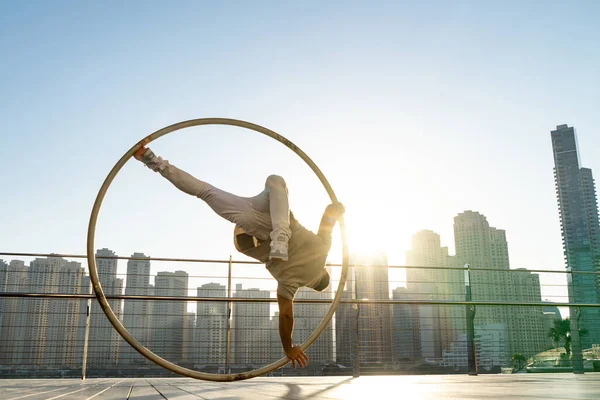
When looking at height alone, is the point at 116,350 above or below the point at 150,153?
below

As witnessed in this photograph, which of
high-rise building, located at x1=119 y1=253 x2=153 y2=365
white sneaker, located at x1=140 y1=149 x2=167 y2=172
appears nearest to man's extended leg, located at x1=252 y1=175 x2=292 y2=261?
white sneaker, located at x1=140 y1=149 x2=167 y2=172

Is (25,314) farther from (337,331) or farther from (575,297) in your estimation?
(575,297)

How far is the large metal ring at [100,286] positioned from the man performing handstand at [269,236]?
11.4 inches

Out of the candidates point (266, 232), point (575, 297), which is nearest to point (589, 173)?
point (575, 297)

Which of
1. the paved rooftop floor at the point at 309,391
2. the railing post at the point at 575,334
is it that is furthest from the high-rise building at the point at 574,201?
the paved rooftop floor at the point at 309,391

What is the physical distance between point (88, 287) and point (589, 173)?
383ft

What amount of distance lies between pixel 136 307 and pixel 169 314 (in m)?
0.55

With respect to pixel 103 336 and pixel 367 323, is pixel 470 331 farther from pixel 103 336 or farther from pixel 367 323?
pixel 103 336

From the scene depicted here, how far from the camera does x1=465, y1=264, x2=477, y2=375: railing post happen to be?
23.6 feet

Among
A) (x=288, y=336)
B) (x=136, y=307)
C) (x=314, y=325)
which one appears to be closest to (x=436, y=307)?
(x=314, y=325)

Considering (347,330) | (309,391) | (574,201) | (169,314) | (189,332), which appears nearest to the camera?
(309,391)

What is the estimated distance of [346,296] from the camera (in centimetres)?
729

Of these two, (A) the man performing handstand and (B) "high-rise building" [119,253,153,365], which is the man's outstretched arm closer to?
(A) the man performing handstand

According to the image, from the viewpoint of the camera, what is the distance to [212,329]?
712 centimetres
